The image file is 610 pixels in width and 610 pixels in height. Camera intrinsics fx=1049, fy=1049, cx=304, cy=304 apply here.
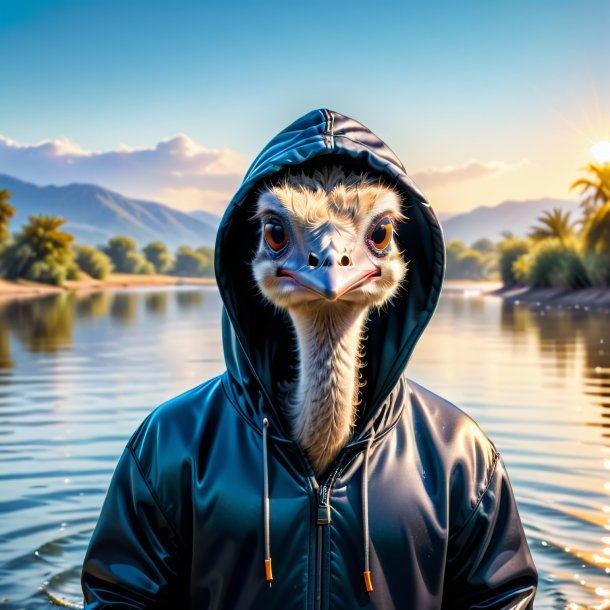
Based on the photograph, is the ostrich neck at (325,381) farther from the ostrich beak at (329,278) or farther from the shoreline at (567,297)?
the shoreline at (567,297)

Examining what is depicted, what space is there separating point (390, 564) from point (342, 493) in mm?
236

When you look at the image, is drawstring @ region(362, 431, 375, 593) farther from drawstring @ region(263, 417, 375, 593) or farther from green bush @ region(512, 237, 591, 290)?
green bush @ region(512, 237, 591, 290)

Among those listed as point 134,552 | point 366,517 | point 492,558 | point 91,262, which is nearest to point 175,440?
point 134,552

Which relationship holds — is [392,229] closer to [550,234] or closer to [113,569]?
[113,569]

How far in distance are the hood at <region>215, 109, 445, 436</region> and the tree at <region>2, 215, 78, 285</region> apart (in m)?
70.3

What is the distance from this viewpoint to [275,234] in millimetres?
2725

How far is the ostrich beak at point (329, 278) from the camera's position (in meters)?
2.51

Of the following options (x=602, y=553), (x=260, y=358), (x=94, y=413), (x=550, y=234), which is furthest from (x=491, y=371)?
(x=550, y=234)

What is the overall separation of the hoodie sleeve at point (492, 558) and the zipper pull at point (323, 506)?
0.41 metres

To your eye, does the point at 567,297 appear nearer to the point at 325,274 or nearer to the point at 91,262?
the point at 325,274

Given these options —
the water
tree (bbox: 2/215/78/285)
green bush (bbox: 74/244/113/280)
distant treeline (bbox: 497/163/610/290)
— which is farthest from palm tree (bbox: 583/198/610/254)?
Answer: green bush (bbox: 74/244/113/280)

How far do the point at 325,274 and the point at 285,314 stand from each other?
0.45m

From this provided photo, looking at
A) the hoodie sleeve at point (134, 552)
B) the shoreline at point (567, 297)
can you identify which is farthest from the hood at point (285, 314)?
the shoreline at point (567, 297)

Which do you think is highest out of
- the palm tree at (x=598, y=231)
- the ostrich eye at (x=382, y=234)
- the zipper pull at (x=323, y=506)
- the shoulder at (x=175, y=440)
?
the palm tree at (x=598, y=231)
